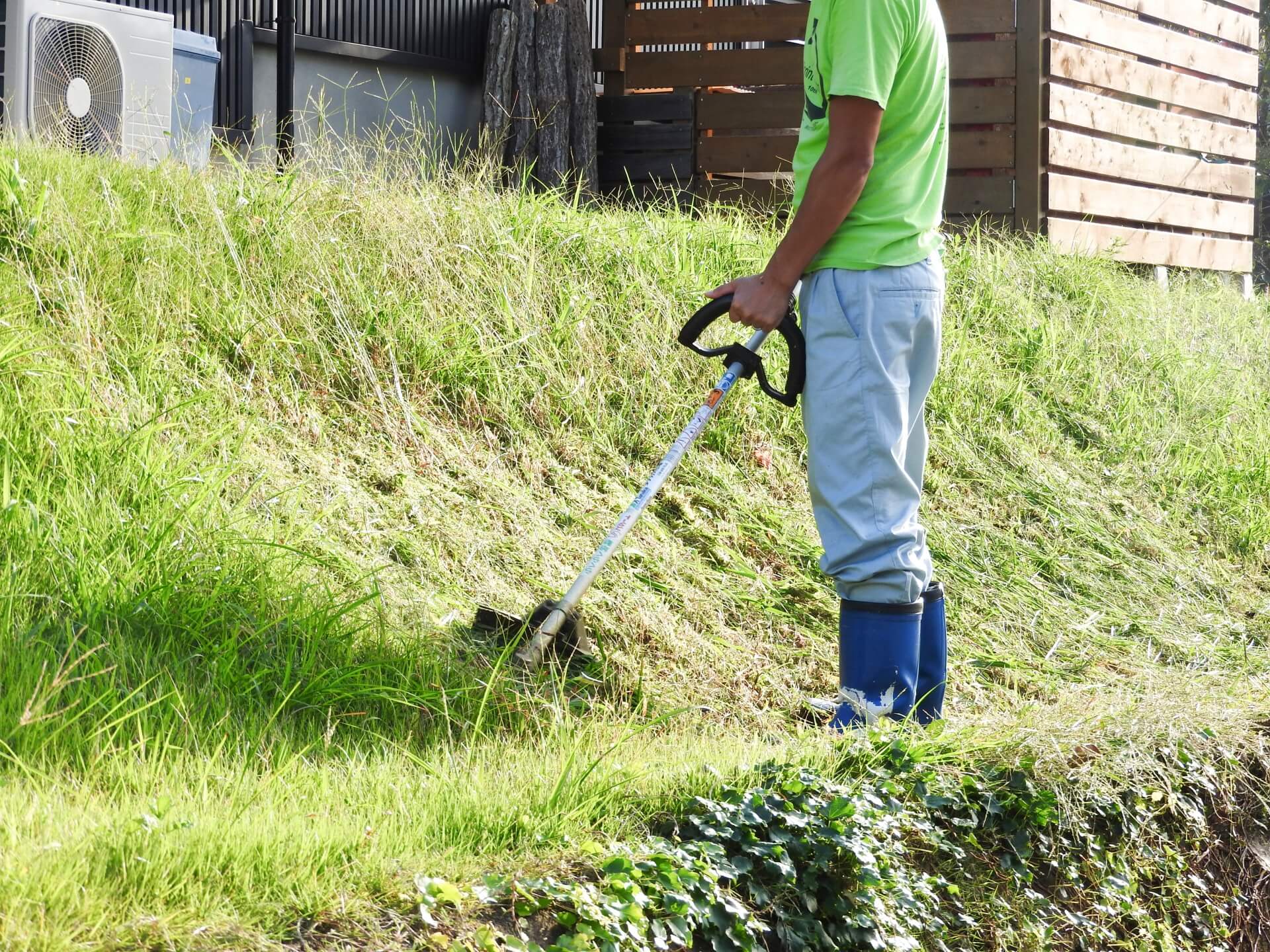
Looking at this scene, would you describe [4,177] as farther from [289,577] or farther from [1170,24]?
[1170,24]

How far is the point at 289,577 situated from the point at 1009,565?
280cm

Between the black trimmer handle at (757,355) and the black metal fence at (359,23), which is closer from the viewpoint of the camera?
the black trimmer handle at (757,355)

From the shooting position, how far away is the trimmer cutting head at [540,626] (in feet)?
11.1

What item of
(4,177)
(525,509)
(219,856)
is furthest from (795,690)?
(4,177)

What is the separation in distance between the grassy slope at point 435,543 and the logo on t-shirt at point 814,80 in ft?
4.98

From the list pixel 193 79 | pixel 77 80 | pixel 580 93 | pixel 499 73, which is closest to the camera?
pixel 77 80

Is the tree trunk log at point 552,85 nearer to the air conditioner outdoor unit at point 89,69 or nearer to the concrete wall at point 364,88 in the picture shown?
the concrete wall at point 364,88

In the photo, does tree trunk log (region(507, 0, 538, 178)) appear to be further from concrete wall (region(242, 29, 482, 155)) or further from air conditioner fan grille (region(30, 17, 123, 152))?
air conditioner fan grille (region(30, 17, 123, 152))

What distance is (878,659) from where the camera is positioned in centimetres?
306

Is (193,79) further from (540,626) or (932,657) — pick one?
(932,657)

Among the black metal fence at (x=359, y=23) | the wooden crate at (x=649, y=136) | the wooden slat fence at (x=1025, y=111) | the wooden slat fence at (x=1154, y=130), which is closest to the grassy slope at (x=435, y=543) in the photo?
the wooden slat fence at (x=1025, y=111)

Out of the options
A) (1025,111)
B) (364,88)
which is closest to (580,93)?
(364,88)

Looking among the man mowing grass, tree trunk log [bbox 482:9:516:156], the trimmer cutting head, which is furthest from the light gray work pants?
tree trunk log [bbox 482:9:516:156]

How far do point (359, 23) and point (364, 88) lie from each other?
520 mm
